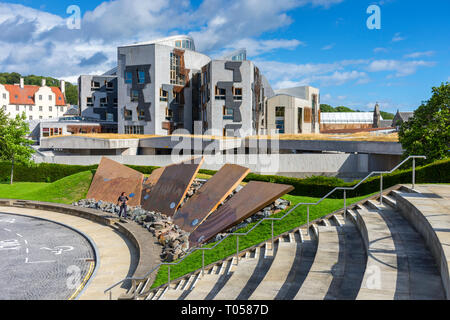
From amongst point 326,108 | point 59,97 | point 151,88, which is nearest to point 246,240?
point 151,88

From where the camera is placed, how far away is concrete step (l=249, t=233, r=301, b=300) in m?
8.41

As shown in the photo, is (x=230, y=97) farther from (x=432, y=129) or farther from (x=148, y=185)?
(x=432, y=129)

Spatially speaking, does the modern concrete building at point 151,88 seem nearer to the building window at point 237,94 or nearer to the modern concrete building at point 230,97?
the modern concrete building at point 230,97

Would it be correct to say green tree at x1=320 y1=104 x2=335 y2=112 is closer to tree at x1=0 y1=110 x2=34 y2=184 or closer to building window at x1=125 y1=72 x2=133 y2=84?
building window at x1=125 y1=72 x2=133 y2=84

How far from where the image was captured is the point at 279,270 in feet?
32.2

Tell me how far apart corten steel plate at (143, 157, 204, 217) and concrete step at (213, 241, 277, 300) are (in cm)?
1027

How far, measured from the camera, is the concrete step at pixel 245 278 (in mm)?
9141

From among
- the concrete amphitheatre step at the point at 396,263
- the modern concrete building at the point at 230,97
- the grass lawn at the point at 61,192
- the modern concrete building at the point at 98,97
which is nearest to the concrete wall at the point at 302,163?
the grass lawn at the point at 61,192

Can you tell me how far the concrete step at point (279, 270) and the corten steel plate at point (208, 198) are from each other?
699 centimetres

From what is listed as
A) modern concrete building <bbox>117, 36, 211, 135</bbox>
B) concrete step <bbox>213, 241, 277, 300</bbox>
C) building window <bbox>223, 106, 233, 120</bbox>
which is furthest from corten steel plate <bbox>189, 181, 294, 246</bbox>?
modern concrete building <bbox>117, 36, 211, 135</bbox>

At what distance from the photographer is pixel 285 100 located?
64938 mm

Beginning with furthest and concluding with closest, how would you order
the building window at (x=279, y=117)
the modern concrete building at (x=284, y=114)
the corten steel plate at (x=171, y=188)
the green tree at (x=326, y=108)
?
the green tree at (x=326, y=108), the building window at (x=279, y=117), the modern concrete building at (x=284, y=114), the corten steel plate at (x=171, y=188)

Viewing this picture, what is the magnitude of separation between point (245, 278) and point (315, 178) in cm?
1423
